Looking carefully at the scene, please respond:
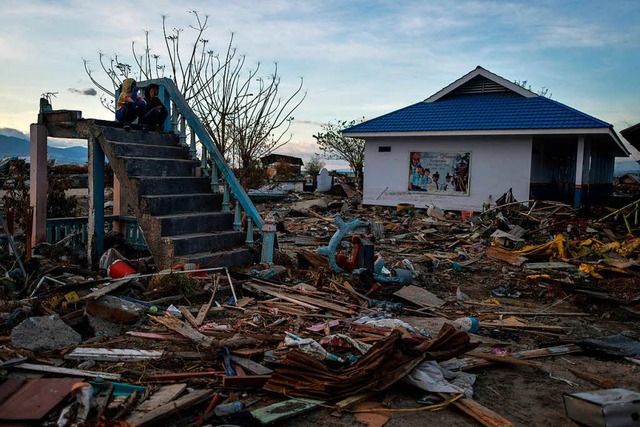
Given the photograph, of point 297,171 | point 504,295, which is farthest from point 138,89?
point 297,171

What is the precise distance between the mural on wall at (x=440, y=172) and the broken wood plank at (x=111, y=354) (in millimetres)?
16378

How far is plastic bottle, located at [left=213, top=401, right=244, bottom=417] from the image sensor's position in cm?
359

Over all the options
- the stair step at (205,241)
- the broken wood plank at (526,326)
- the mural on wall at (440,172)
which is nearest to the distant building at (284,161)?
the mural on wall at (440,172)

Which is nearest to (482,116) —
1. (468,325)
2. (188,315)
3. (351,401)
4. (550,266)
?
(550,266)

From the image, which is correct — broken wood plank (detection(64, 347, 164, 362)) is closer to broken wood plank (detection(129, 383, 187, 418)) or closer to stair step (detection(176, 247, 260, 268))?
broken wood plank (detection(129, 383, 187, 418))

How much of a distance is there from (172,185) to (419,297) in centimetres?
426

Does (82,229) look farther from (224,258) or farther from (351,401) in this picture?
(351,401)

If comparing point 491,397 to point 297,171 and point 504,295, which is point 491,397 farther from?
point 297,171

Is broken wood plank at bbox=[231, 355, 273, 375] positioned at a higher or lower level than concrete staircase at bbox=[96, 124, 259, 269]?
lower

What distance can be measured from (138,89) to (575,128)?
13.8 m

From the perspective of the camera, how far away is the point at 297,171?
1474 inches

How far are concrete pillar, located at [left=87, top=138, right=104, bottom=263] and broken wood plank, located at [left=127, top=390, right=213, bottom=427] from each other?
5.49 meters

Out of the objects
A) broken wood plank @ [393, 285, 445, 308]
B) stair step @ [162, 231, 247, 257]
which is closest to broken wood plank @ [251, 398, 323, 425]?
broken wood plank @ [393, 285, 445, 308]

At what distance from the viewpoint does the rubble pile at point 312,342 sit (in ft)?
12.3
